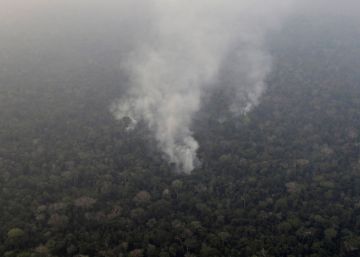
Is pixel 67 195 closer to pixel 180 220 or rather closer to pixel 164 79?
pixel 180 220

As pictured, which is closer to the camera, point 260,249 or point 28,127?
point 260,249

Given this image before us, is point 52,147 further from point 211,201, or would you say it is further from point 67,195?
point 211,201

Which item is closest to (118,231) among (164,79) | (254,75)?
(164,79)

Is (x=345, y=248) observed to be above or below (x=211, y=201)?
below

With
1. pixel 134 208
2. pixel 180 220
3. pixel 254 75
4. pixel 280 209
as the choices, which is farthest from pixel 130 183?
pixel 254 75

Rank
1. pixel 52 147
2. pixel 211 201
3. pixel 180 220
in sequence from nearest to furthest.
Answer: pixel 180 220 → pixel 211 201 → pixel 52 147

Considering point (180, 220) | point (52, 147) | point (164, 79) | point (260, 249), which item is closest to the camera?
point (260, 249)

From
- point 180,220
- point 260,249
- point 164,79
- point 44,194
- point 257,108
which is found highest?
point 164,79
